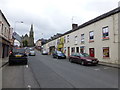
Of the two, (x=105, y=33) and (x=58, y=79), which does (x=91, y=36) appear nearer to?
(x=105, y=33)

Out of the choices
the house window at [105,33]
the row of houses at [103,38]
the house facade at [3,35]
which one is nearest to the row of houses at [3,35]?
the house facade at [3,35]

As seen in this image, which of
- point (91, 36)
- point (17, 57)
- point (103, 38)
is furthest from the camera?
point (91, 36)

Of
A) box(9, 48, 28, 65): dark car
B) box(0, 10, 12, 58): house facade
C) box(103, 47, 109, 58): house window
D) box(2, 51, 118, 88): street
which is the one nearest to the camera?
box(2, 51, 118, 88): street

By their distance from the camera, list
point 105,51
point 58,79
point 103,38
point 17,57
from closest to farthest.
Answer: point 58,79 → point 17,57 → point 105,51 → point 103,38

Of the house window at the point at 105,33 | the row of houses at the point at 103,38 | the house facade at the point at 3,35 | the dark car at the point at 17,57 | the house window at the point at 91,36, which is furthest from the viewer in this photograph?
the house window at the point at 91,36

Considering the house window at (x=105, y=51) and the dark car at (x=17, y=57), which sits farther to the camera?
the house window at (x=105, y=51)

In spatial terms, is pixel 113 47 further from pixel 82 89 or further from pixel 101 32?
pixel 82 89

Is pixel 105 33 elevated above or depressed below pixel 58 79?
above

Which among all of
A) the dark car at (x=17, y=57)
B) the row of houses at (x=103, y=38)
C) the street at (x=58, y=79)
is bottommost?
the street at (x=58, y=79)

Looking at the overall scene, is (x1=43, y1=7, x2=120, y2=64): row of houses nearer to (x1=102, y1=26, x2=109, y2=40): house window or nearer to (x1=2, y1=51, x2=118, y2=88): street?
(x1=102, y1=26, x2=109, y2=40): house window

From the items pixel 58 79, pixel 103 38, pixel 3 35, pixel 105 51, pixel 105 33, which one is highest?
pixel 3 35

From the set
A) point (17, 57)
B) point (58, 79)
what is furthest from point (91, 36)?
point (58, 79)

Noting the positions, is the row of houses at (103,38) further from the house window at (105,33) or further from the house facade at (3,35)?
the house facade at (3,35)

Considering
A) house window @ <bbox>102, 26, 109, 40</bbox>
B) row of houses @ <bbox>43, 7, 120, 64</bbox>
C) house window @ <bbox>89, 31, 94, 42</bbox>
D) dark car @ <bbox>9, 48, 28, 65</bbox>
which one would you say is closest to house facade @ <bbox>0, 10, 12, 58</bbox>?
dark car @ <bbox>9, 48, 28, 65</bbox>
